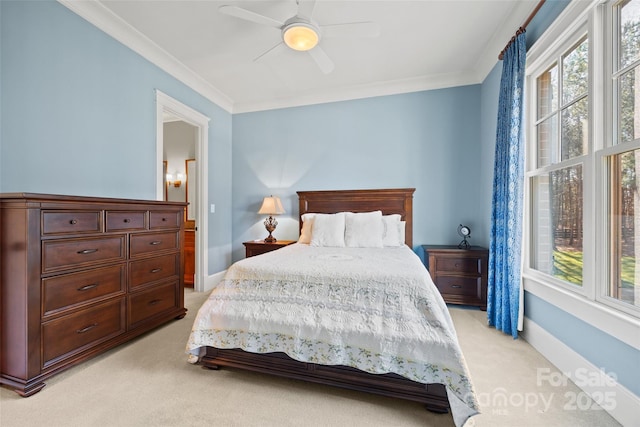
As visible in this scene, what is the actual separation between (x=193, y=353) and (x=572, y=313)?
8.48 feet

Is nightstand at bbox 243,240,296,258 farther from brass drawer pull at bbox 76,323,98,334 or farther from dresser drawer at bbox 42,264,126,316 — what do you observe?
brass drawer pull at bbox 76,323,98,334

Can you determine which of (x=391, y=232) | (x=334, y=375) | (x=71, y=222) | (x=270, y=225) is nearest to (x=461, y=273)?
(x=391, y=232)

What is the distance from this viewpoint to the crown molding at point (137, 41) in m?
2.31

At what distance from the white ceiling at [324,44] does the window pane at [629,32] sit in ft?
2.83

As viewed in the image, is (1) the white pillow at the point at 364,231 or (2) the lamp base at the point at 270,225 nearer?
(1) the white pillow at the point at 364,231

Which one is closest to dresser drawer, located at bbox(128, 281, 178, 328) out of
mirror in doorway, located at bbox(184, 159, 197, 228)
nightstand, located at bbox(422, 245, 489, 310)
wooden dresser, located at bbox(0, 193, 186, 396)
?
wooden dresser, located at bbox(0, 193, 186, 396)

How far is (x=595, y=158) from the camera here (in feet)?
5.59

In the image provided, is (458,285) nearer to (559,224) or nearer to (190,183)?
(559,224)

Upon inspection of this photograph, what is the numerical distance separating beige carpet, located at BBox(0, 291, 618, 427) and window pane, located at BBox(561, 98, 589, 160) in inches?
61.9

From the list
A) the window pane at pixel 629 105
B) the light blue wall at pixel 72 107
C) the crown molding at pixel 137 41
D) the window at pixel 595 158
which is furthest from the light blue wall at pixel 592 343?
the crown molding at pixel 137 41

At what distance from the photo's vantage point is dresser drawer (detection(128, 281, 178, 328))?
7.60ft

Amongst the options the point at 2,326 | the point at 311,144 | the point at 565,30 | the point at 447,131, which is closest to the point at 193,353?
the point at 2,326

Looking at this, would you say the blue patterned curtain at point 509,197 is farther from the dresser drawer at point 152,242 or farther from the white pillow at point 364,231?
the dresser drawer at point 152,242

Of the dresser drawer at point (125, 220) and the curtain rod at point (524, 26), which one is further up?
the curtain rod at point (524, 26)
